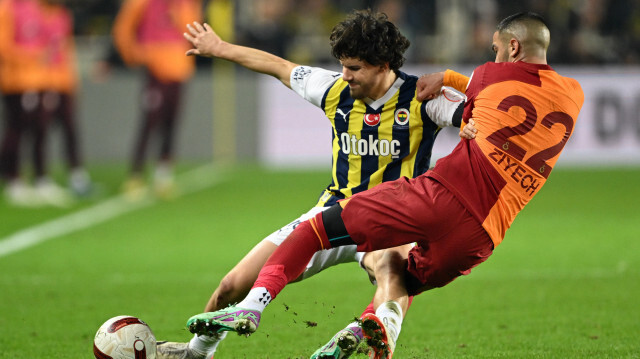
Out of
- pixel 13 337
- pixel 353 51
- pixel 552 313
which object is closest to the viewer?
pixel 353 51

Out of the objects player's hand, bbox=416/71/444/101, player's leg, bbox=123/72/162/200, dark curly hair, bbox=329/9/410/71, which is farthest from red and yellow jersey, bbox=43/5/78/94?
player's hand, bbox=416/71/444/101

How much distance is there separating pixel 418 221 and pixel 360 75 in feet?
2.86

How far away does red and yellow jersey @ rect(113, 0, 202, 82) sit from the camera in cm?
1304

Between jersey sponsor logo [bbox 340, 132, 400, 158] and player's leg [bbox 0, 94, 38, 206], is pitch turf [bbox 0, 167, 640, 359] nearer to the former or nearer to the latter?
player's leg [bbox 0, 94, 38, 206]

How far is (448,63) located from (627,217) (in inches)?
231

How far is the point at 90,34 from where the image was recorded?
18.3 metres

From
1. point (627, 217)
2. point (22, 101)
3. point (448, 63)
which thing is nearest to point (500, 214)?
point (627, 217)

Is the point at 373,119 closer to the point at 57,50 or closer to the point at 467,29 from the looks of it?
the point at 57,50

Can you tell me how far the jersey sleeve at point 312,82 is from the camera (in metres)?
5.12

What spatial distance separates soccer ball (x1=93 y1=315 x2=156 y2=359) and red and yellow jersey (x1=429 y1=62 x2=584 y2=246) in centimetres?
162

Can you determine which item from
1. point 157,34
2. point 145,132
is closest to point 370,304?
point 145,132

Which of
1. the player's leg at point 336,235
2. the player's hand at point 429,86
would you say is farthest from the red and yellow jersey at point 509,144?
the player's hand at point 429,86

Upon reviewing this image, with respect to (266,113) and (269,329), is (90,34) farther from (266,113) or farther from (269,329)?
(269,329)

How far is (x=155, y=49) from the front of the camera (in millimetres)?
12977
